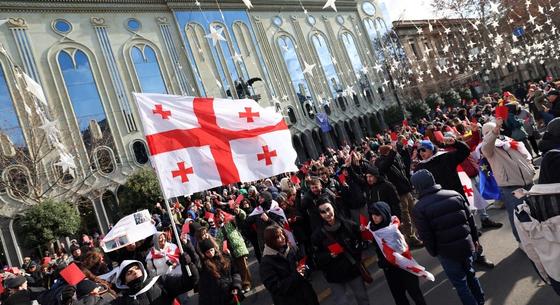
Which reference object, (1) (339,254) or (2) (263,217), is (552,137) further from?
(2) (263,217)

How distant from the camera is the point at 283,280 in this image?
3.64 m

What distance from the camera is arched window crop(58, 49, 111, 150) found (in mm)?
21766

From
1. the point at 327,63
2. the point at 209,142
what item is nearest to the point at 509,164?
the point at 209,142

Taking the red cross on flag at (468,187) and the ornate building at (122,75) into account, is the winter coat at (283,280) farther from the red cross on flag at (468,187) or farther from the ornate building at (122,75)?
the ornate building at (122,75)

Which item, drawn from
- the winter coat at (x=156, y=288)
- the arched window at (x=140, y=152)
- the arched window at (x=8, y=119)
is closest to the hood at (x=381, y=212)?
the winter coat at (x=156, y=288)

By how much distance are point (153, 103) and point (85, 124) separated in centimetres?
1975

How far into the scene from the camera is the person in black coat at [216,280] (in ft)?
13.0

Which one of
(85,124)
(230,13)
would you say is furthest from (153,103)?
(230,13)

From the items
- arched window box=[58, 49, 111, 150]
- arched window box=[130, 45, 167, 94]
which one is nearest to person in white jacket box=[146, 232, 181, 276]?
arched window box=[58, 49, 111, 150]

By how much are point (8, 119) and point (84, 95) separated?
13.8ft

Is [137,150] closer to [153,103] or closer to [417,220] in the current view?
[153,103]

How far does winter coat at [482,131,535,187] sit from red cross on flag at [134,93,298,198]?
2435 mm

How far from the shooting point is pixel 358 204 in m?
6.84

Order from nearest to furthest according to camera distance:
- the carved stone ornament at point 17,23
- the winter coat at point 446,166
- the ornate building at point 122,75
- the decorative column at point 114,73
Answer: the winter coat at point 446,166 → the ornate building at point 122,75 → the carved stone ornament at point 17,23 → the decorative column at point 114,73
